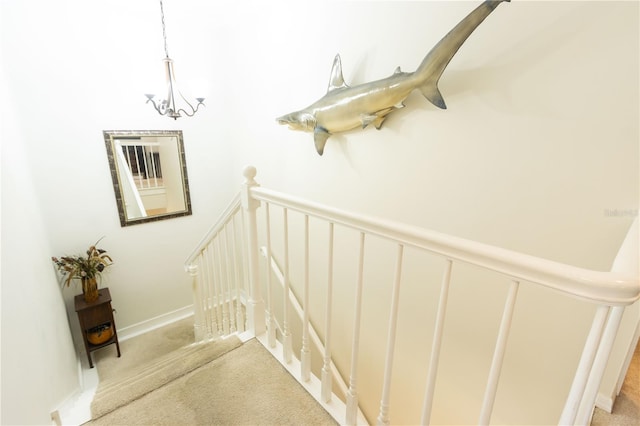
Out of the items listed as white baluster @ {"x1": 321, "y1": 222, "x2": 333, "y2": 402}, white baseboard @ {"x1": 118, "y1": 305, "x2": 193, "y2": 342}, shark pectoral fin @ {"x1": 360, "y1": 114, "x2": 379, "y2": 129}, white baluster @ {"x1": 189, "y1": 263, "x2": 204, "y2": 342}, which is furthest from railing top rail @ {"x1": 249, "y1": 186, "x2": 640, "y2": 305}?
white baseboard @ {"x1": 118, "y1": 305, "x2": 193, "y2": 342}

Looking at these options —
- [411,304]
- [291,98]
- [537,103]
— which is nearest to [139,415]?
[411,304]

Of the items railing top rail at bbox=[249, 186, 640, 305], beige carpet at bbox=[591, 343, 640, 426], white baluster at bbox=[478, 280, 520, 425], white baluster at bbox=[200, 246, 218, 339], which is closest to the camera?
railing top rail at bbox=[249, 186, 640, 305]

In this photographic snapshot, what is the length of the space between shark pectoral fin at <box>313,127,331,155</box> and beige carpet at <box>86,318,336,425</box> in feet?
4.46

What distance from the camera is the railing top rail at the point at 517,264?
0.46 m

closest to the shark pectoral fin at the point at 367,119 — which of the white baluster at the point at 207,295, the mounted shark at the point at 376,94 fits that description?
the mounted shark at the point at 376,94

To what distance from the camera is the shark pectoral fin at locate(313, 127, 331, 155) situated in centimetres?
188

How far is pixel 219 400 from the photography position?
1.18m

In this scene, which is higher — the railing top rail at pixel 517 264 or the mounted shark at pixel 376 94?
the mounted shark at pixel 376 94

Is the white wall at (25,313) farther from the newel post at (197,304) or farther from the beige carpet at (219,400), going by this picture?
the newel post at (197,304)

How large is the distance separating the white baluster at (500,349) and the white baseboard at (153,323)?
11.6 feet

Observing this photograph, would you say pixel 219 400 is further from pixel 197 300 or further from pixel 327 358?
pixel 197 300

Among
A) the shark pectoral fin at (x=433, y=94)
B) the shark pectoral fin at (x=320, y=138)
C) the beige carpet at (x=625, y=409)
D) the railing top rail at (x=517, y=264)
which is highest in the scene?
the shark pectoral fin at (x=433, y=94)

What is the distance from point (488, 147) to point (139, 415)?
→ 1.83 meters

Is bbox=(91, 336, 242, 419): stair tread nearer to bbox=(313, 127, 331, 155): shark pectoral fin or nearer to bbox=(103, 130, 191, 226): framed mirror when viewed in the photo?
bbox=(313, 127, 331, 155): shark pectoral fin
